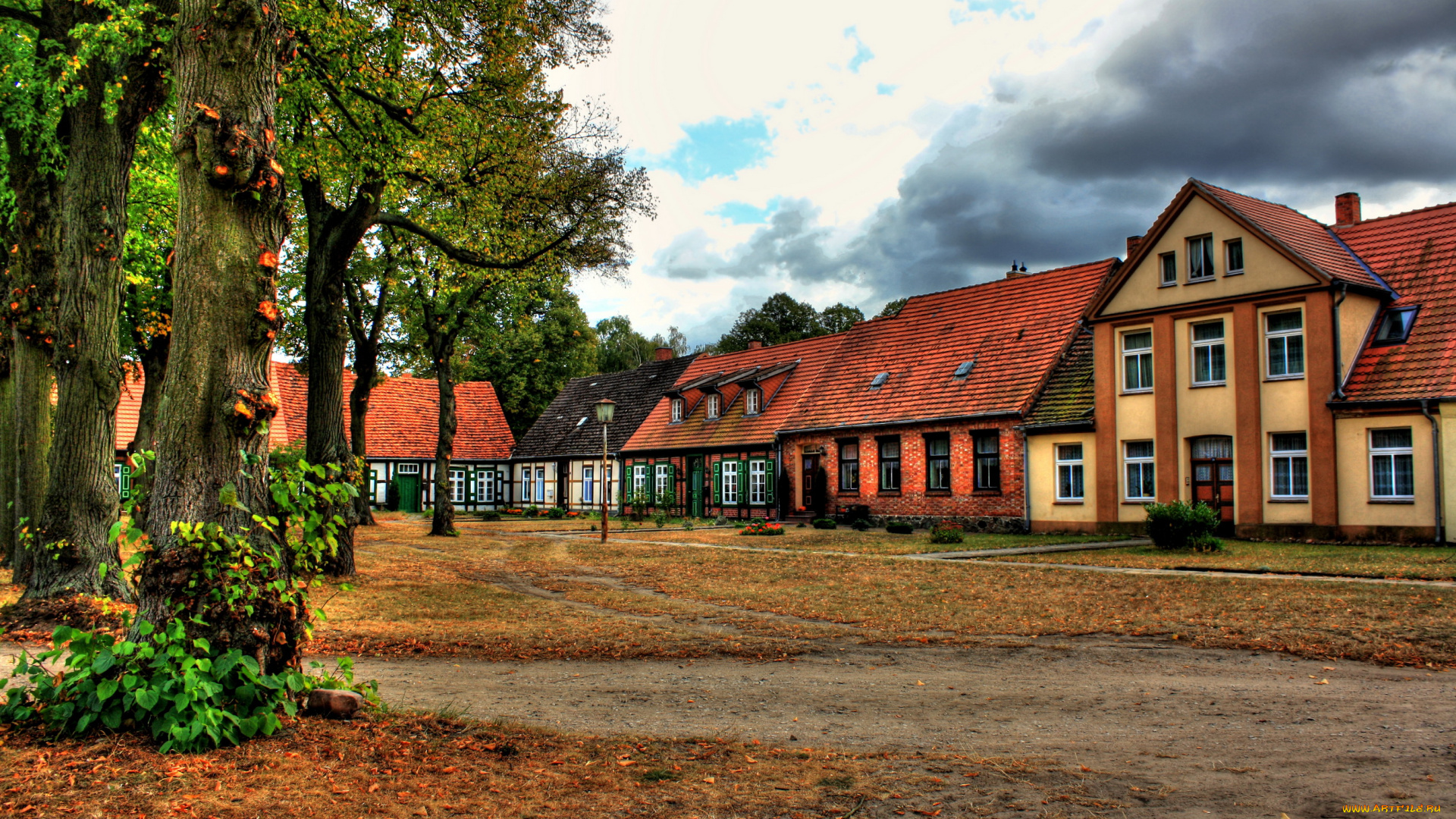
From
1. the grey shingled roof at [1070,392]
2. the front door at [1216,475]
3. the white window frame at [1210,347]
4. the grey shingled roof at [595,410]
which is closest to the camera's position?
the front door at [1216,475]

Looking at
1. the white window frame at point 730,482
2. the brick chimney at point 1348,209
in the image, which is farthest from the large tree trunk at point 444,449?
the brick chimney at point 1348,209

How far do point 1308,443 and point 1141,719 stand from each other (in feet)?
59.4

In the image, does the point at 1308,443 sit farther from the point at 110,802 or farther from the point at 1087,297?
the point at 110,802

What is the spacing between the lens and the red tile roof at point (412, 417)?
4816cm

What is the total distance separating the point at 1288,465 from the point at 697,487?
22580 mm

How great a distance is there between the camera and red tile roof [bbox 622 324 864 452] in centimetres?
3674

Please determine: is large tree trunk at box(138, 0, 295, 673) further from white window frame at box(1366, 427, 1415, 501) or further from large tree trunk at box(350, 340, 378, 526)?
large tree trunk at box(350, 340, 378, 526)

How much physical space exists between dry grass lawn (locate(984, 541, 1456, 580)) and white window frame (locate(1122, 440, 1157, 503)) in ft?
12.0

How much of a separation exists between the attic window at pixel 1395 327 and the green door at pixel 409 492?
42.3 m

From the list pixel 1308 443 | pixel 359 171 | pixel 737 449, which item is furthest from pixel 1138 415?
pixel 359 171

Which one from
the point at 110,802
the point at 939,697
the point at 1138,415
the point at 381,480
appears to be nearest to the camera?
the point at 110,802

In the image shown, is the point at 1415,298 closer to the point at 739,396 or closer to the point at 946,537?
the point at 946,537

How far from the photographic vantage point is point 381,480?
160 feet

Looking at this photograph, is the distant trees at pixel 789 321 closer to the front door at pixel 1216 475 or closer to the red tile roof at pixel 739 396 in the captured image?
the red tile roof at pixel 739 396
